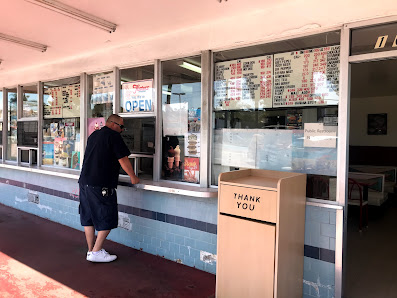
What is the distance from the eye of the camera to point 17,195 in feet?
20.5

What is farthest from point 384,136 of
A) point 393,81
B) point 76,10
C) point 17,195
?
point 17,195

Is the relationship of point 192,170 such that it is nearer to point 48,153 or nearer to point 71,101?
point 71,101

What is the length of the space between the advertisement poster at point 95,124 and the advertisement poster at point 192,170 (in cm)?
159

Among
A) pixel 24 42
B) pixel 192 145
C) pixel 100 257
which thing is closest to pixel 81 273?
pixel 100 257

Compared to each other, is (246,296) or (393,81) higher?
(393,81)

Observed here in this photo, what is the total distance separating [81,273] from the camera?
3480 mm

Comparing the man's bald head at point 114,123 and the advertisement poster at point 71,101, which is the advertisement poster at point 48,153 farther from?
the man's bald head at point 114,123

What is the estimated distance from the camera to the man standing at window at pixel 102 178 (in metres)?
3.62

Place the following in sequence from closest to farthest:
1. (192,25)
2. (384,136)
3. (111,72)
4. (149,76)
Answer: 1. (192,25)
2. (149,76)
3. (111,72)
4. (384,136)

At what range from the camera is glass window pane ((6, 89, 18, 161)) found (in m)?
6.30

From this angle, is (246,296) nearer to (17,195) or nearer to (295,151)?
(295,151)

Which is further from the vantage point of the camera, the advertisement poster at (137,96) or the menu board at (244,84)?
the advertisement poster at (137,96)

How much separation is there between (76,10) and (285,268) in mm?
3014

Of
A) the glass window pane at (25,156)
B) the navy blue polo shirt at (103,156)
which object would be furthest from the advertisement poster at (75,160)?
the glass window pane at (25,156)
